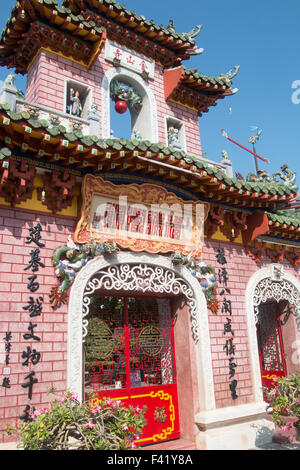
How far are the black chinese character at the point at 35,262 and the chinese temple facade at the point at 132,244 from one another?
17mm

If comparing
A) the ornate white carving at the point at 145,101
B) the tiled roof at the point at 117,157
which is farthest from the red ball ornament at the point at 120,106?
the tiled roof at the point at 117,157

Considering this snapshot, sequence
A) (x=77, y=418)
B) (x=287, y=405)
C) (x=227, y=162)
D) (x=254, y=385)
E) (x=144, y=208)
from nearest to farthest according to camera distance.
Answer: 1. (x=77, y=418)
2. (x=287, y=405)
3. (x=144, y=208)
4. (x=254, y=385)
5. (x=227, y=162)

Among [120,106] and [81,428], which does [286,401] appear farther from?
[120,106]

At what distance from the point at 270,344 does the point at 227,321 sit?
2.87 meters

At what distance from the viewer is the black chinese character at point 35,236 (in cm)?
599

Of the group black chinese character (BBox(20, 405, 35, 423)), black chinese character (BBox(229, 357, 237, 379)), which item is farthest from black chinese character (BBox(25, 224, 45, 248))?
black chinese character (BBox(229, 357, 237, 379))

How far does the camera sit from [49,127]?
553 centimetres

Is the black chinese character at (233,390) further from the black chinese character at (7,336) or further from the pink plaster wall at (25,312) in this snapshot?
the black chinese character at (7,336)

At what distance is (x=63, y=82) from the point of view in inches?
318

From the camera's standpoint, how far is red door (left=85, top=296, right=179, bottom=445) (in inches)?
264

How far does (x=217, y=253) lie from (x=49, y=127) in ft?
15.3

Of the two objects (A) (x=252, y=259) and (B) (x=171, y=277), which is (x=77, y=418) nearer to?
(B) (x=171, y=277)

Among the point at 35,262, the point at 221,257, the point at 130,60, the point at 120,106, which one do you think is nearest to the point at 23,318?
the point at 35,262

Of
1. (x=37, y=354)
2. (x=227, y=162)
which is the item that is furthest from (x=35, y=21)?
(x=37, y=354)
